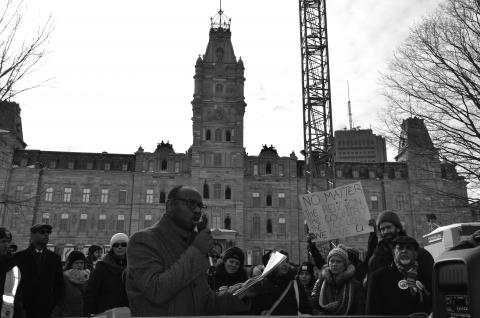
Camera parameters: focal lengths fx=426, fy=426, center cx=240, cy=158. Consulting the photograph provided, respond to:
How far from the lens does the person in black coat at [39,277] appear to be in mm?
5656

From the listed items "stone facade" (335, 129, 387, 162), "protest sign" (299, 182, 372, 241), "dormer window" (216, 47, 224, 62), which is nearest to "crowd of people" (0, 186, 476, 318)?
"protest sign" (299, 182, 372, 241)

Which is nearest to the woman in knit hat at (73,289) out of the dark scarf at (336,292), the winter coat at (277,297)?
the winter coat at (277,297)

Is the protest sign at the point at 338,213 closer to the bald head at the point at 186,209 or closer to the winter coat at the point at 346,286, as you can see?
the winter coat at the point at 346,286

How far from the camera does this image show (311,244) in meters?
7.60

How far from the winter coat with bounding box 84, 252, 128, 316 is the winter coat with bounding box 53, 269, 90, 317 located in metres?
1.00

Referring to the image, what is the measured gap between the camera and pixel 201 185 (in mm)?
44656

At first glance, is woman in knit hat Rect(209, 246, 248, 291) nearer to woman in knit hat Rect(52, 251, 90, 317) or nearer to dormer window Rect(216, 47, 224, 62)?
woman in knit hat Rect(52, 251, 90, 317)

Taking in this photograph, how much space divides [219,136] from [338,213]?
1433 inches

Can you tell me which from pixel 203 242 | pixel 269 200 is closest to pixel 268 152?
pixel 269 200

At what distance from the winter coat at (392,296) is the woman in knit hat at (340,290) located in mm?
1056

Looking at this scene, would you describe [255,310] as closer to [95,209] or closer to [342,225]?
[342,225]

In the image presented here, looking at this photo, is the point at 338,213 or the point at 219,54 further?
the point at 219,54

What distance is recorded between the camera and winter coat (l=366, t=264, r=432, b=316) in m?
3.78

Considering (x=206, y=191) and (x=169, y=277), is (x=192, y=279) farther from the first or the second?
(x=206, y=191)
